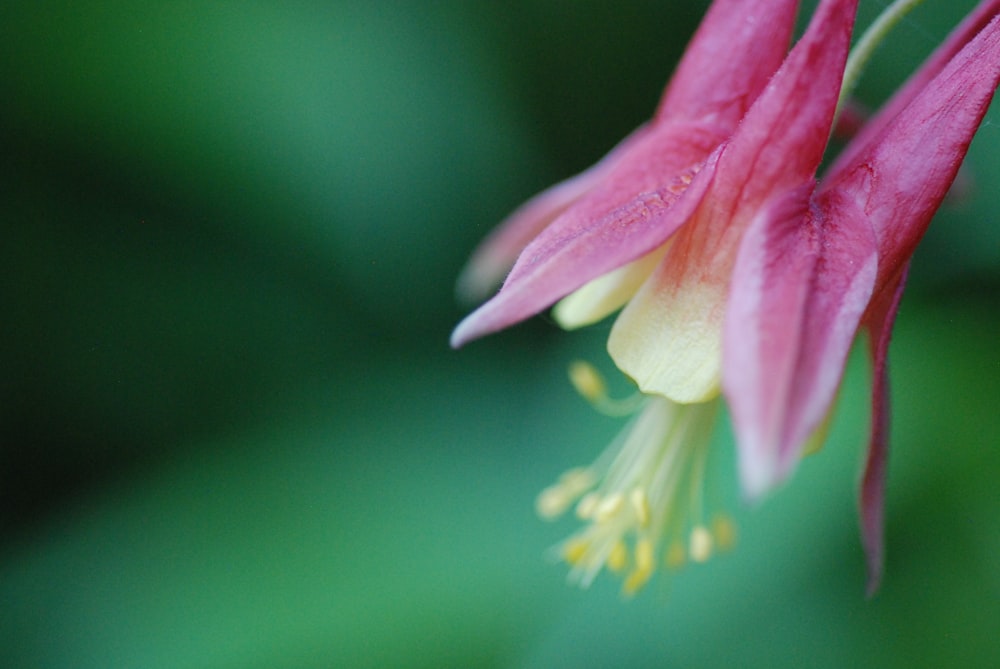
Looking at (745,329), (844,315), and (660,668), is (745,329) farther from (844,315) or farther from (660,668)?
(660,668)

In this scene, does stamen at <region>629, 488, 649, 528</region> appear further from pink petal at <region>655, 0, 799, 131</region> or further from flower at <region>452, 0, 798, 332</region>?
pink petal at <region>655, 0, 799, 131</region>

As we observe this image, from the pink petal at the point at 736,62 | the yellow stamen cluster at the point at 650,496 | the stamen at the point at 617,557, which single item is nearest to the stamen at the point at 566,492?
the yellow stamen cluster at the point at 650,496

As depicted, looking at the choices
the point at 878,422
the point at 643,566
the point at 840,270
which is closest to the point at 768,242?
the point at 840,270

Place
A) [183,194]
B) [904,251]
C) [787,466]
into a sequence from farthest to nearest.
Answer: [183,194], [904,251], [787,466]

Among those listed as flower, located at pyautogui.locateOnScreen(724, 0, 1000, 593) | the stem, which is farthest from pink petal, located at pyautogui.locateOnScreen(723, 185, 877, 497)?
the stem

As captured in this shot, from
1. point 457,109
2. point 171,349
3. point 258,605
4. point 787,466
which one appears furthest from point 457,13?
point 787,466

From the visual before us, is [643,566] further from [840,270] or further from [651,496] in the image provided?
[840,270]

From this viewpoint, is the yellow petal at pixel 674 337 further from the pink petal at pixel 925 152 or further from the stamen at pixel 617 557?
the stamen at pixel 617 557
